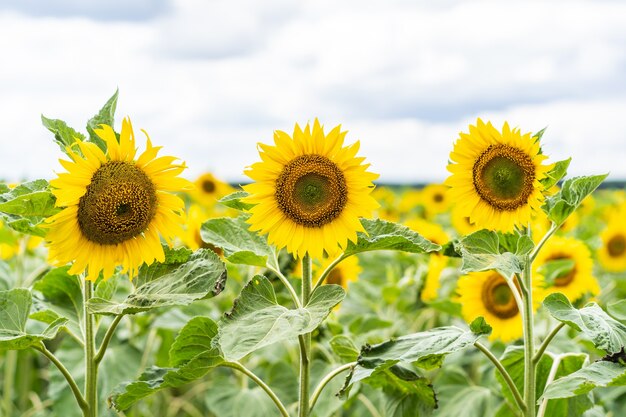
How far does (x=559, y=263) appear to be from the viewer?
308 centimetres

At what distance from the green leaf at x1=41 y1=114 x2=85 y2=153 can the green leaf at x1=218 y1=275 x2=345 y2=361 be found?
1.74ft

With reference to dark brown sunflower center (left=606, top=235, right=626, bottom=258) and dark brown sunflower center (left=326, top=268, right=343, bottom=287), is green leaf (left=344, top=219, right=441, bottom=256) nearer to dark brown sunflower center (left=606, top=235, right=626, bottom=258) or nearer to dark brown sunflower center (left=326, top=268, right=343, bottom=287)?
dark brown sunflower center (left=326, top=268, right=343, bottom=287)

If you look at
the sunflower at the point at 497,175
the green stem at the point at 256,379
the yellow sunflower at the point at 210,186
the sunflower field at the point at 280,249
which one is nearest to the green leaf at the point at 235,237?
the sunflower field at the point at 280,249

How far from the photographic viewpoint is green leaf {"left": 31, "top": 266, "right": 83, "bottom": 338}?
6.97 ft

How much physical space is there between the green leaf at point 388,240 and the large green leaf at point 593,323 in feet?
0.94

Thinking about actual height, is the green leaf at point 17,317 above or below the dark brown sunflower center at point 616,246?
below

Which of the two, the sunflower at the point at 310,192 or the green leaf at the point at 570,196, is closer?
the sunflower at the point at 310,192

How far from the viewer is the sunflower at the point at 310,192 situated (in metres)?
1.80

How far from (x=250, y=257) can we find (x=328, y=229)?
203 millimetres

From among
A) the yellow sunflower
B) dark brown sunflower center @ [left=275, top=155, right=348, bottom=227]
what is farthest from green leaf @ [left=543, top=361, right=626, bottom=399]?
the yellow sunflower

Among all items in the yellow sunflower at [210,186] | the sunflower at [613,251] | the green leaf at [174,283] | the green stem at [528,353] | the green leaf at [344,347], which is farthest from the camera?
the yellow sunflower at [210,186]

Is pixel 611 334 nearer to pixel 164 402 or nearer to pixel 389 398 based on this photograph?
pixel 389 398

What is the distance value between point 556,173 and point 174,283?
0.96m

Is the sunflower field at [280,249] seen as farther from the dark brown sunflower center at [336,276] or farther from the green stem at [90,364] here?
Answer: the dark brown sunflower center at [336,276]
